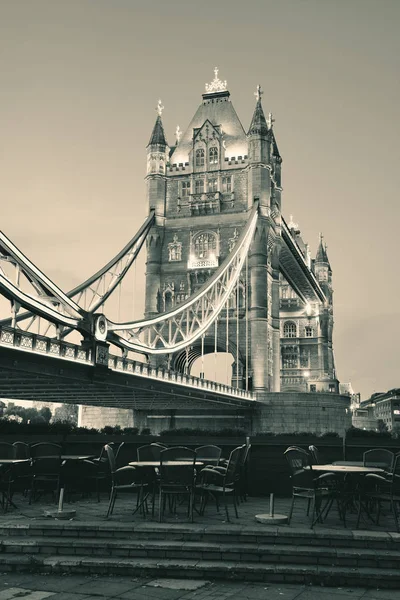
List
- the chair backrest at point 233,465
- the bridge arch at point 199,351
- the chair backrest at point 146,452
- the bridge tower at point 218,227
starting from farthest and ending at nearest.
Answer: the bridge arch at point 199,351
the bridge tower at point 218,227
the chair backrest at point 146,452
the chair backrest at point 233,465

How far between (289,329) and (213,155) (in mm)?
33168

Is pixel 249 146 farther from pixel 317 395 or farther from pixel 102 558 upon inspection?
pixel 102 558

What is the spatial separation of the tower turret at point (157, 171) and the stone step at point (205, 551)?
57.4 metres

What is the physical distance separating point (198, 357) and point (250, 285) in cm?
1112

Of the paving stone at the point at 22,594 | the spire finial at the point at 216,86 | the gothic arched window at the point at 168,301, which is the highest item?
the spire finial at the point at 216,86

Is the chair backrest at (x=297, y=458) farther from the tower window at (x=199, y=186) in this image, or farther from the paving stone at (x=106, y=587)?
the tower window at (x=199, y=186)

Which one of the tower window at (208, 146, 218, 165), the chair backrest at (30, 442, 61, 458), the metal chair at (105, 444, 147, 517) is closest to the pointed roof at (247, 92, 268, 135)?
the tower window at (208, 146, 218, 165)

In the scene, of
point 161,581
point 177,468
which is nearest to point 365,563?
point 161,581

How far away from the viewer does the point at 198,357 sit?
67500 millimetres

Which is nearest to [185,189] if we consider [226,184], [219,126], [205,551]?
[226,184]

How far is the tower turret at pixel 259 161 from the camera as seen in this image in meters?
62.6

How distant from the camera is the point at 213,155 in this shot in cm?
6588

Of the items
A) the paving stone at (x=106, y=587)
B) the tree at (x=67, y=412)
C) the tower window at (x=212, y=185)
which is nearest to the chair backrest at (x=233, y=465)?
the paving stone at (x=106, y=587)

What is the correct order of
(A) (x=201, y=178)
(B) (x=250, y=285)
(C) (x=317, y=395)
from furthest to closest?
(A) (x=201, y=178)
(B) (x=250, y=285)
(C) (x=317, y=395)
